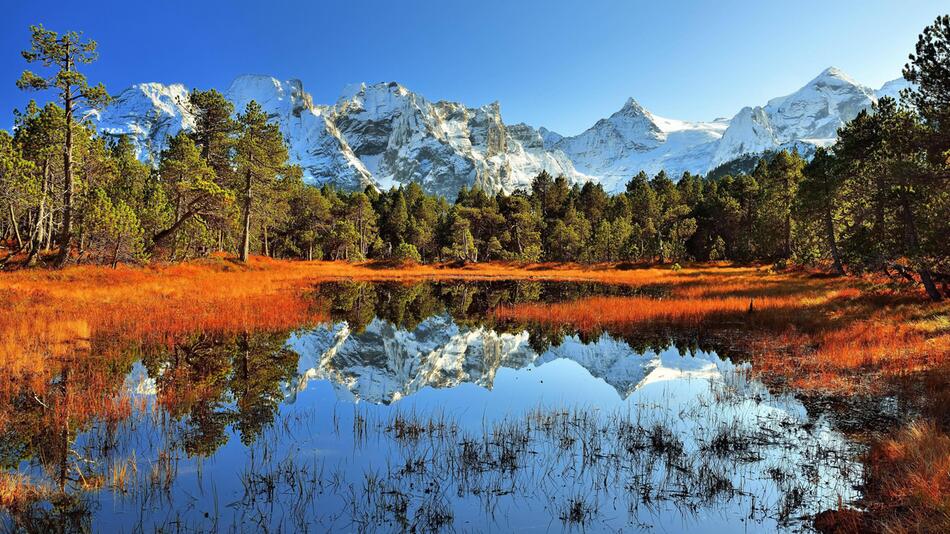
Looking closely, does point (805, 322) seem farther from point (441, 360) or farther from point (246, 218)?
point (246, 218)

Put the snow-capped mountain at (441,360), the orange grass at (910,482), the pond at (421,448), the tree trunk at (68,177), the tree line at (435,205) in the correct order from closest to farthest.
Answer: the orange grass at (910,482), the pond at (421,448), the snow-capped mountain at (441,360), the tree line at (435,205), the tree trunk at (68,177)

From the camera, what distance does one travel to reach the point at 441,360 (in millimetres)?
15281

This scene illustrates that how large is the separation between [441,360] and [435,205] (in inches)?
3598

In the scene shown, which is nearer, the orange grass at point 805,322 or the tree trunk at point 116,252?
the orange grass at point 805,322

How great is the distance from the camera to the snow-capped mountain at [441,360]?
12264 millimetres

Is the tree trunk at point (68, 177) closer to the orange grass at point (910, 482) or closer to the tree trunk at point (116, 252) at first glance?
the tree trunk at point (116, 252)

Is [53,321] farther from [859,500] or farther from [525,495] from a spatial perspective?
[859,500]

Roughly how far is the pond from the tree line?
12171 mm

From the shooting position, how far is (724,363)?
14.3m

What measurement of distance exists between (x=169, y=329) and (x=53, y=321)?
3.19 metres

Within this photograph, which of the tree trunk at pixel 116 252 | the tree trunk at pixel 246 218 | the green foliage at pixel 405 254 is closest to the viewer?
the tree trunk at pixel 116 252

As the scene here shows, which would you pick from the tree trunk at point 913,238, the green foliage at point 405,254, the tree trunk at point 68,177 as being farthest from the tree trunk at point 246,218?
the tree trunk at point 913,238

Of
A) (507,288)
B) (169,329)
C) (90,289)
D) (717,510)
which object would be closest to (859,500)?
(717,510)

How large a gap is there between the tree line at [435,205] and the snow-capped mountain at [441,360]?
10.4 metres
